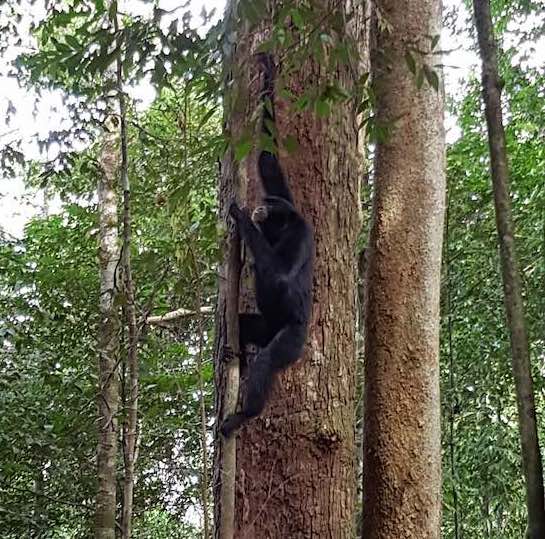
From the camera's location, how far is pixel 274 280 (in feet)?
9.55

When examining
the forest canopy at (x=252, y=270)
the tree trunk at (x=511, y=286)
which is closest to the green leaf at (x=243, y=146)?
the forest canopy at (x=252, y=270)

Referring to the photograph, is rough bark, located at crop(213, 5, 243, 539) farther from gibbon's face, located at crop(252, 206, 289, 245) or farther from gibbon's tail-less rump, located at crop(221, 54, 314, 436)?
gibbon's face, located at crop(252, 206, 289, 245)

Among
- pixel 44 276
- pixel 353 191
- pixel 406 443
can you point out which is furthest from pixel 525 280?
pixel 44 276

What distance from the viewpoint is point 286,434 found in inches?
100.0

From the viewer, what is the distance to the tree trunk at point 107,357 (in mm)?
4684

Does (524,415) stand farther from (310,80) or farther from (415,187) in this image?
(310,80)

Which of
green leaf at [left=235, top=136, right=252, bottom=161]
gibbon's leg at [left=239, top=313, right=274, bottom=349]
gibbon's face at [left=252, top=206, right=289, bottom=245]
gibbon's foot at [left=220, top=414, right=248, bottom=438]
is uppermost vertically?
gibbon's face at [left=252, top=206, right=289, bottom=245]

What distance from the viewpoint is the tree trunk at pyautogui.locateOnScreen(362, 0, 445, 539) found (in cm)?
349

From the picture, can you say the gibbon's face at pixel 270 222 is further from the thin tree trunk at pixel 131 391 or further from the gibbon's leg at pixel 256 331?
the thin tree trunk at pixel 131 391

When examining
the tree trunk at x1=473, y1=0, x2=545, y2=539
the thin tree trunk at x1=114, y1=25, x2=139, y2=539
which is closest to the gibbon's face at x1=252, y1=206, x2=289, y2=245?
the thin tree trunk at x1=114, y1=25, x2=139, y2=539

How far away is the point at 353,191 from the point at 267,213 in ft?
1.08

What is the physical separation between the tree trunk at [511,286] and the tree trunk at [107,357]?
6.61ft

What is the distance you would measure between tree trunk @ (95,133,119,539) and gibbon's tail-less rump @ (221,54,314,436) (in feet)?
5.24

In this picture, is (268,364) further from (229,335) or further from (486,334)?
(486,334)
